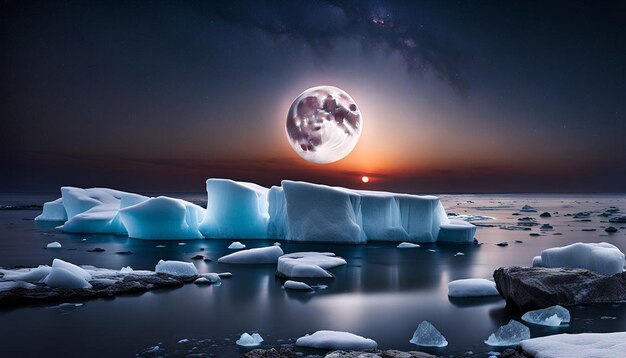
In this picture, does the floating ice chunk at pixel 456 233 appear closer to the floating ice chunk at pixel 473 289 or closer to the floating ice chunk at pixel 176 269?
the floating ice chunk at pixel 473 289

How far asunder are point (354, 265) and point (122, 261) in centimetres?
620

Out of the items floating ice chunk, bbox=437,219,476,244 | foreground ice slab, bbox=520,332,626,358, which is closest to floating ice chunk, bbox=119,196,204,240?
floating ice chunk, bbox=437,219,476,244

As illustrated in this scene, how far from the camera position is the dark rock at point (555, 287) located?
815 centimetres

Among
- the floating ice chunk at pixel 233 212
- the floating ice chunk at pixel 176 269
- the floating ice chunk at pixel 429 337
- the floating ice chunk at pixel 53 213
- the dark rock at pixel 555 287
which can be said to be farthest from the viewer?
the floating ice chunk at pixel 53 213

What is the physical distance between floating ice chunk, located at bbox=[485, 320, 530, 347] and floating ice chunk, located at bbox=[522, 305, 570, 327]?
1.11 m

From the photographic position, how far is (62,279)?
366 inches

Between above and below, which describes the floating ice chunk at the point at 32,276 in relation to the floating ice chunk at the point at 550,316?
above

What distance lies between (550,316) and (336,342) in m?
3.09

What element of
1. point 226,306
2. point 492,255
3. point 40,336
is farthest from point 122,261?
point 492,255

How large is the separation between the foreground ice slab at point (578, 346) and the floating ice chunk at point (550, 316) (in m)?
1.65

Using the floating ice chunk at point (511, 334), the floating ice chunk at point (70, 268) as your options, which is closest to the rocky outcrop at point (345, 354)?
the floating ice chunk at point (511, 334)

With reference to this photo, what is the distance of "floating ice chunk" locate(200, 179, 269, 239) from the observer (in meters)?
21.2

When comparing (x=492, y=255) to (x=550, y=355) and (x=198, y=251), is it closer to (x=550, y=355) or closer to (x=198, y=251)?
(x=198, y=251)

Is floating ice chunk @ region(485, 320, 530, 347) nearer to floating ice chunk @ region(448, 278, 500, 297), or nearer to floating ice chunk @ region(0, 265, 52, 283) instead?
floating ice chunk @ region(448, 278, 500, 297)
